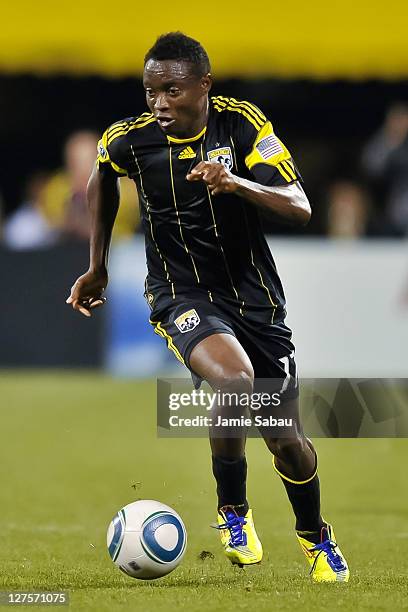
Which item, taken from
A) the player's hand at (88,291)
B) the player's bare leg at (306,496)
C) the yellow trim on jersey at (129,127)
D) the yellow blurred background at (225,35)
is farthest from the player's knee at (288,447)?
the yellow blurred background at (225,35)

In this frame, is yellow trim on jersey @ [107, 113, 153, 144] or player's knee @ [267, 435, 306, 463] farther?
yellow trim on jersey @ [107, 113, 153, 144]

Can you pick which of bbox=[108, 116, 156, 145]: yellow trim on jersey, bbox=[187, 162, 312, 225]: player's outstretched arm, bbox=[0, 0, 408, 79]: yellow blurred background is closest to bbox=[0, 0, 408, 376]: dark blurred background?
bbox=[0, 0, 408, 79]: yellow blurred background

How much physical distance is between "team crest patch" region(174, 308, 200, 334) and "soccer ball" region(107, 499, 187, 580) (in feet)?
2.54

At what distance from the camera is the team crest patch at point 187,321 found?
5608 mm

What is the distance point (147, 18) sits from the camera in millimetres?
16531

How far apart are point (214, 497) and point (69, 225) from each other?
6.66 metres

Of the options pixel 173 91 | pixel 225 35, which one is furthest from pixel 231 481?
pixel 225 35

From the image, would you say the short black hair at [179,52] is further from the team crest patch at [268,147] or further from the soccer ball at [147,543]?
the soccer ball at [147,543]

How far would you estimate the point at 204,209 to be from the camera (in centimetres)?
571

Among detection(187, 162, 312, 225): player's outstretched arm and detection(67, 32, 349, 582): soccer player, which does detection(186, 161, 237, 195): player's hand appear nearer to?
detection(187, 162, 312, 225): player's outstretched arm

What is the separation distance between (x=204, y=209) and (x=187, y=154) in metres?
0.25

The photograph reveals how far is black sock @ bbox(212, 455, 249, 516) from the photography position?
583 cm

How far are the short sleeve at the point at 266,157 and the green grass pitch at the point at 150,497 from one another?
5.50 ft

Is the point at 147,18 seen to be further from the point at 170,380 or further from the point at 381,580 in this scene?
the point at 381,580
